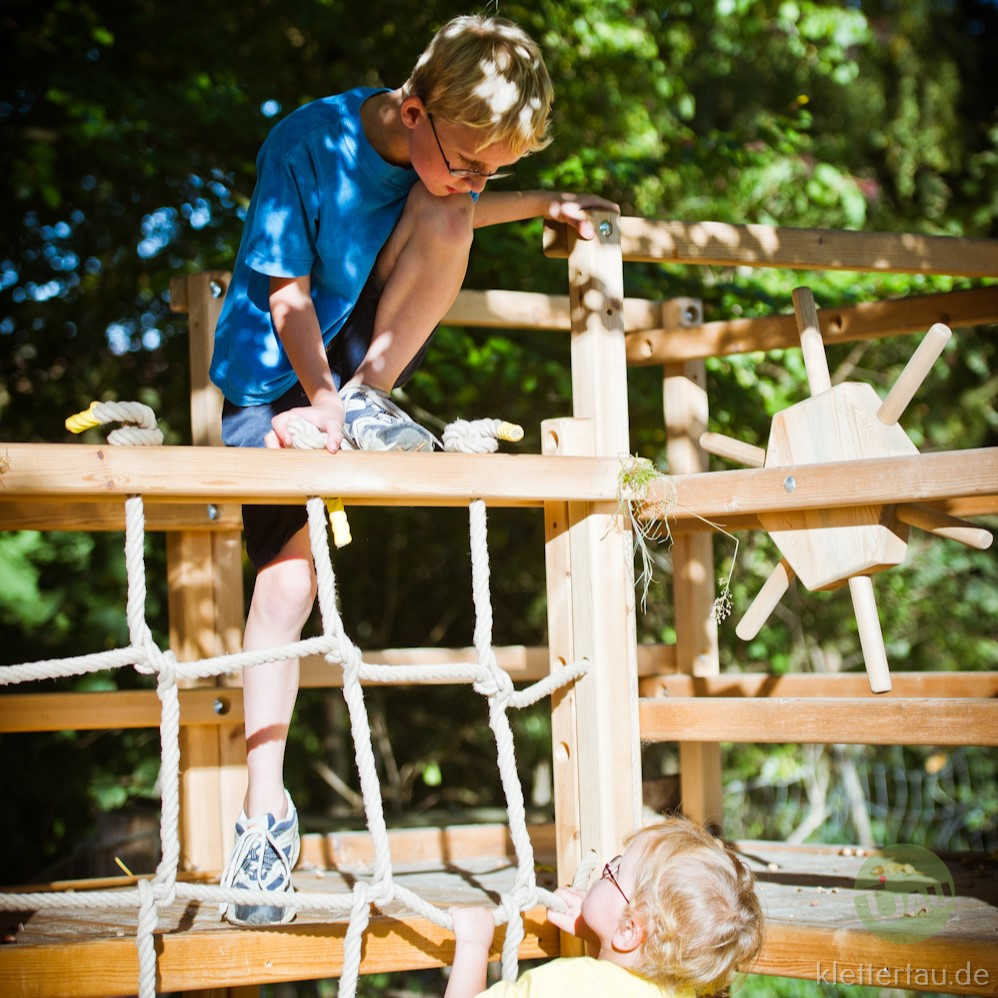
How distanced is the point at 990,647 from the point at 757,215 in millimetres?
3354

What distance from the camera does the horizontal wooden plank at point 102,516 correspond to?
247 cm

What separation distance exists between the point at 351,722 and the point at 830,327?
1.84m

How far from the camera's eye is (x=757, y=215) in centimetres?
671

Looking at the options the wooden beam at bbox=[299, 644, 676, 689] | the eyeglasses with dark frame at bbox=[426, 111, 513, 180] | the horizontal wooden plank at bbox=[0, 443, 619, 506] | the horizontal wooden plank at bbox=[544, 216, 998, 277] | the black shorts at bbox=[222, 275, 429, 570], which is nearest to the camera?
the horizontal wooden plank at bbox=[0, 443, 619, 506]

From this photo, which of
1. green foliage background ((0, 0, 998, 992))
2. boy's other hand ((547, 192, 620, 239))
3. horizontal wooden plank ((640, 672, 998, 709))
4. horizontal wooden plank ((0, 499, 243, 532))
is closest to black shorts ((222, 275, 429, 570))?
horizontal wooden plank ((0, 499, 243, 532))

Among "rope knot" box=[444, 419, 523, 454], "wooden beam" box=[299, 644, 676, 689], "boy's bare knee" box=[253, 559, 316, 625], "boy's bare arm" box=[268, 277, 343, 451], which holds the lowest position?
"wooden beam" box=[299, 644, 676, 689]

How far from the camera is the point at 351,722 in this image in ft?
6.21

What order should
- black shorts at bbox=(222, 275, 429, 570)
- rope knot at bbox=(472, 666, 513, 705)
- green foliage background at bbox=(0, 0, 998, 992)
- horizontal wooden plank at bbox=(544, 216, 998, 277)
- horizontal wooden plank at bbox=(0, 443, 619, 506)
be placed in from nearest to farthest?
horizontal wooden plank at bbox=(0, 443, 619, 506) < rope knot at bbox=(472, 666, 513, 705) < black shorts at bbox=(222, 275, 429, 570) < horizontal wooden plank at bbox=(544, 216, 998, 277) < green foliage background at bbox=(0, 0, 998, 992)

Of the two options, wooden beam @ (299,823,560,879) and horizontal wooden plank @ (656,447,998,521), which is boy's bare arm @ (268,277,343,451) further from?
wooden beam @ (299,823,560,879)

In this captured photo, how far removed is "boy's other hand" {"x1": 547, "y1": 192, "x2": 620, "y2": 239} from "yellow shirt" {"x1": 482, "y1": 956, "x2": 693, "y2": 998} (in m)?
1.31

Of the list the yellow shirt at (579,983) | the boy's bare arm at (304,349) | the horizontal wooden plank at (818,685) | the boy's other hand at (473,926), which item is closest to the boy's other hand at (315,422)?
the boy's bare arm at (304,349)

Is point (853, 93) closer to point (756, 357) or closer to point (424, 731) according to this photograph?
point (756, 357)
